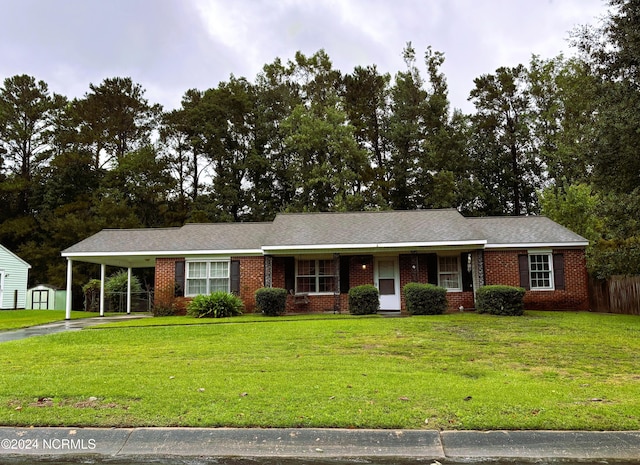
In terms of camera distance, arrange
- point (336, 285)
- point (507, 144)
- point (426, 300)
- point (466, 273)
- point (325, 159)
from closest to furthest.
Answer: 1. point (426, 300)
2. point (336, 285)
3. point (466, 273)
4. point (325, 159)
5. point (507, 144)

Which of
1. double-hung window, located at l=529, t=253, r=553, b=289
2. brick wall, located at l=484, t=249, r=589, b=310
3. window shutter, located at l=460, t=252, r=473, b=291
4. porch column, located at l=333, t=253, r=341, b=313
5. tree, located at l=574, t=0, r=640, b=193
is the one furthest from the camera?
window shutter, located at l=460, t=252, r=473, b=291

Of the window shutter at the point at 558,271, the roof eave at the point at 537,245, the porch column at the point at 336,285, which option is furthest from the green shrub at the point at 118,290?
the window shutter at the point at 558,271

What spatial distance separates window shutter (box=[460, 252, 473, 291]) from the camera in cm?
1897

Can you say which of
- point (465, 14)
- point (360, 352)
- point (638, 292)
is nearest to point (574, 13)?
point (465, 14)

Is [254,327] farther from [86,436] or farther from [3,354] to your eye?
[86,436]

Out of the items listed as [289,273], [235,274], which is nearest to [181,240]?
[235,274]

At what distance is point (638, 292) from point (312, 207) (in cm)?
2159

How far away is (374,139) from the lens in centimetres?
3872

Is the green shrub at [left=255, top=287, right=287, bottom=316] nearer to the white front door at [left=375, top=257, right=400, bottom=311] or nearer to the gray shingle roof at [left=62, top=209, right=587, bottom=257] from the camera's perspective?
the gray shingle roof at [left=62, top=209, right=587, bottom=257]

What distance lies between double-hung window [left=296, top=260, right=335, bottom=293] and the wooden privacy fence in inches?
391

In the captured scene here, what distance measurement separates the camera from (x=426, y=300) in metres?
16.1

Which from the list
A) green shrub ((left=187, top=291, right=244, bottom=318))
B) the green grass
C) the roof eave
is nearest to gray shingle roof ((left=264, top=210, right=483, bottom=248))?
the roof eave

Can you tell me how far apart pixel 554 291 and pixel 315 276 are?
9.18 meters

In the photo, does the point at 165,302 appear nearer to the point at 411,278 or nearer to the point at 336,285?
the point at 336,285
